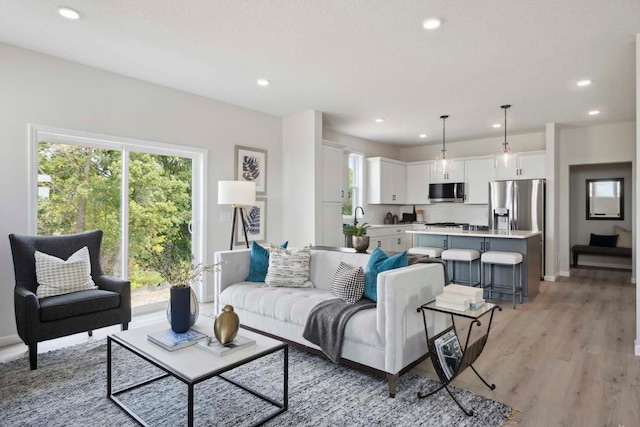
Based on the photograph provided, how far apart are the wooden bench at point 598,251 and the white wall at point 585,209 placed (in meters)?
0.31

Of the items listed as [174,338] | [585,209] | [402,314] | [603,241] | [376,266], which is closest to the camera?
[174,338]

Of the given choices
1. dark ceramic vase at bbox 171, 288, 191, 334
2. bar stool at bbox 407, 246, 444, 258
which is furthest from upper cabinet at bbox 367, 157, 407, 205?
dark ceramic vase at bbox 171, 288, 191, 334

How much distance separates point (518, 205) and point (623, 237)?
2.64m

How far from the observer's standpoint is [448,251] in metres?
5.19

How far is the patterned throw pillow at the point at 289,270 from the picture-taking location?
3.55 meters

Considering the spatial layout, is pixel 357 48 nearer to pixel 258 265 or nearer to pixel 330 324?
pixel 258 265

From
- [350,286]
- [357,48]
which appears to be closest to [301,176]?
[357,48]

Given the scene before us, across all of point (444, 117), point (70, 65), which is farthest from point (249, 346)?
point (444, 117)

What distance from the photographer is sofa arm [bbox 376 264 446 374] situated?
2.41 metres

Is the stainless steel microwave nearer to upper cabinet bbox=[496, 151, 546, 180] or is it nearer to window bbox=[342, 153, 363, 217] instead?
upper cabinet bbox=[496, 151, 546, 180]

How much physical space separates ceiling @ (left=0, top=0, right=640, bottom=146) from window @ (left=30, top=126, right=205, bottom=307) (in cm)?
81

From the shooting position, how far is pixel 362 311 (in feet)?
8.91

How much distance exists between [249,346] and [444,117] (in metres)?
4.86

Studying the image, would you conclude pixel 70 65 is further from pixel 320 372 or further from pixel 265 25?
pixel 320 372
